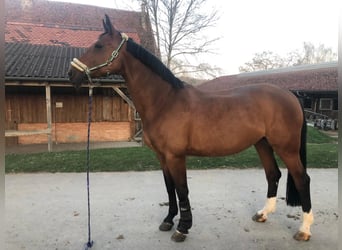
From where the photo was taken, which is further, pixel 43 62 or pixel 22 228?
pixel 43 62

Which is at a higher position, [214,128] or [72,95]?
[72,95]

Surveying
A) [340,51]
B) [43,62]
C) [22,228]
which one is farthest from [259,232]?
[43,62]

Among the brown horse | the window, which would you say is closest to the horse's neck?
the brown horse

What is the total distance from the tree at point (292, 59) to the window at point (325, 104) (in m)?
19.6

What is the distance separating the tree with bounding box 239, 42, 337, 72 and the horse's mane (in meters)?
37.7

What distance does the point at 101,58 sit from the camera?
226 centimetres

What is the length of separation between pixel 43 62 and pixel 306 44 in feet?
134

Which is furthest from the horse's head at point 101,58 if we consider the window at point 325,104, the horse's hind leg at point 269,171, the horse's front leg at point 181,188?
the window at point 325,104

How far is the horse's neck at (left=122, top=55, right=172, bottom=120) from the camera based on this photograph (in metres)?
2.41

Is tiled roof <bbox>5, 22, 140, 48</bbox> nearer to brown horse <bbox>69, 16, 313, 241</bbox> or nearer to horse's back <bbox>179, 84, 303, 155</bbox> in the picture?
brown horse <bbox>69, 16, 313, 241</bbox>

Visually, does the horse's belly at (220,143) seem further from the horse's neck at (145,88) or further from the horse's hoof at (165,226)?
the horse's hoof at (165,226)

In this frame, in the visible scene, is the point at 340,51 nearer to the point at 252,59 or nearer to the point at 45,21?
the point at 45,21

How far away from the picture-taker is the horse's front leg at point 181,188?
2.38m

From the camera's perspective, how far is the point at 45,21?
1470 cm
